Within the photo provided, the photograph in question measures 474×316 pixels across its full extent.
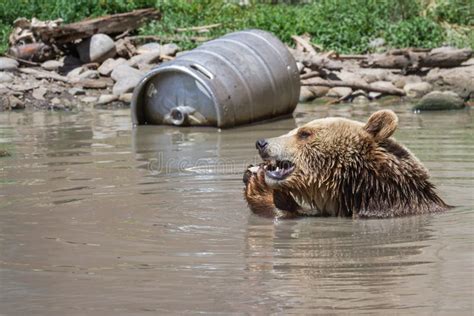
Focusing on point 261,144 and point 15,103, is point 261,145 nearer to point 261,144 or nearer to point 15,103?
point 261,144

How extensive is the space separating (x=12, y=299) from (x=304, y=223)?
270cm

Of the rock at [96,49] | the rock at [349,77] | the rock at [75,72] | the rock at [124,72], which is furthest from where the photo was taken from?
the rock at [96,49]

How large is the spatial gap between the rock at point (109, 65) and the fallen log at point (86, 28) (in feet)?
2.00

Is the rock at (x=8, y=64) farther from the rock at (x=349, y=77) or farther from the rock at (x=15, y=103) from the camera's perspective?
the rock at (x=349, y=77)

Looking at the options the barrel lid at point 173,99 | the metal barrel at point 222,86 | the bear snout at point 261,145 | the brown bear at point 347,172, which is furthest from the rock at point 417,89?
the bear snout at point 261,145

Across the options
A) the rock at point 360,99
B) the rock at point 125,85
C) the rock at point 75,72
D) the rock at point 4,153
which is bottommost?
the rock at point 4,153

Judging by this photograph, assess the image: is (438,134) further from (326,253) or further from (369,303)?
(369,303)

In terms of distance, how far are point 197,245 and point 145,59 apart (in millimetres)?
12437

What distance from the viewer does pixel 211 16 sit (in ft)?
72.9

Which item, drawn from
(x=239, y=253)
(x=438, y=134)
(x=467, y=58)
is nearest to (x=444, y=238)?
(x=239, y=253)

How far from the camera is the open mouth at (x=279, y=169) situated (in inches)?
300

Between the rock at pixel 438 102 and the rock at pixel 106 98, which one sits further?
the rock at pixel 106 98

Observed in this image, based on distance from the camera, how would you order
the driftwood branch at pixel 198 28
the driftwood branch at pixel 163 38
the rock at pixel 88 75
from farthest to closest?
the driftwood branch at pixel 198 28
the driftwood branch at pixel 163 38
the rock at pixel 88 75

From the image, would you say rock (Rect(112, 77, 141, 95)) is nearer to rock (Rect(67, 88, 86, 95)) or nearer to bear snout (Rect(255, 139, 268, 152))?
rock (Rect(67, 88, 86, 95))
